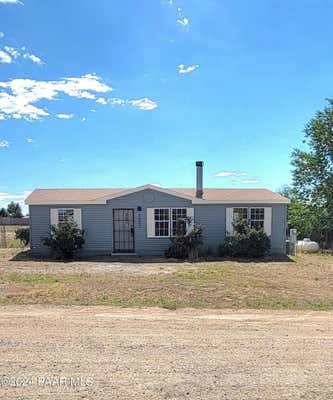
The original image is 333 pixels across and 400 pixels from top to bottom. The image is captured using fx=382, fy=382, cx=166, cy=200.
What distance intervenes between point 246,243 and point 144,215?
170 inches

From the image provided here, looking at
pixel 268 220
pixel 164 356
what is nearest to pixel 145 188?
pixel 268 220

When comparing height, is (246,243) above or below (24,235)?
below

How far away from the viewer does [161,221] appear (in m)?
16.0

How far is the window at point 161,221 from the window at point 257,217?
3621mm

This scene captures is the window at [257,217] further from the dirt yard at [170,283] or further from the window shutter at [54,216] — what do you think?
the window shutter at [54,216]

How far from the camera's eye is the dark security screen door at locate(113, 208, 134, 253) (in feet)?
53.1

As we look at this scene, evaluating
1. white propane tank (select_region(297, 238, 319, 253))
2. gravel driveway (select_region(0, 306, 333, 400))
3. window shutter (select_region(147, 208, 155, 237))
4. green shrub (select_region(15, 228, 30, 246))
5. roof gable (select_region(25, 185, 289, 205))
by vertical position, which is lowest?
white propane tank (select_region(297, 238, 319, 253))

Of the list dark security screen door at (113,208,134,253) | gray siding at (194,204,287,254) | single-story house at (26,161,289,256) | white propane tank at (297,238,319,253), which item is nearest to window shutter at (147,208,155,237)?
single-story house at (26,161,289,256)

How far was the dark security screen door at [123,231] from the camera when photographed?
16.2 metres

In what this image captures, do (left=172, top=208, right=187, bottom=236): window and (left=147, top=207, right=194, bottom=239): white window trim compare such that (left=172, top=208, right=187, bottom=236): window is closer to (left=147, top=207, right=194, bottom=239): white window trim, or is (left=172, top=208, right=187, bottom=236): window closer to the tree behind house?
(left=147, top=207, right=194, bottom=239): white window trim

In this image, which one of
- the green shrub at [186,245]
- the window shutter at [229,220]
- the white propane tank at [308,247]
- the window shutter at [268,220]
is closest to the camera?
the green shrub at [186,245]

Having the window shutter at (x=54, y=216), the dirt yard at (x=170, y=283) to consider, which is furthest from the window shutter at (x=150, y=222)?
the window shutter at (x=54, y=216)

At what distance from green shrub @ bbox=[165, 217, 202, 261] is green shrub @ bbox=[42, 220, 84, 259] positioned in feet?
12.1

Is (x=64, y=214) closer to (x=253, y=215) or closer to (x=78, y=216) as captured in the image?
(x=78, y=216)
